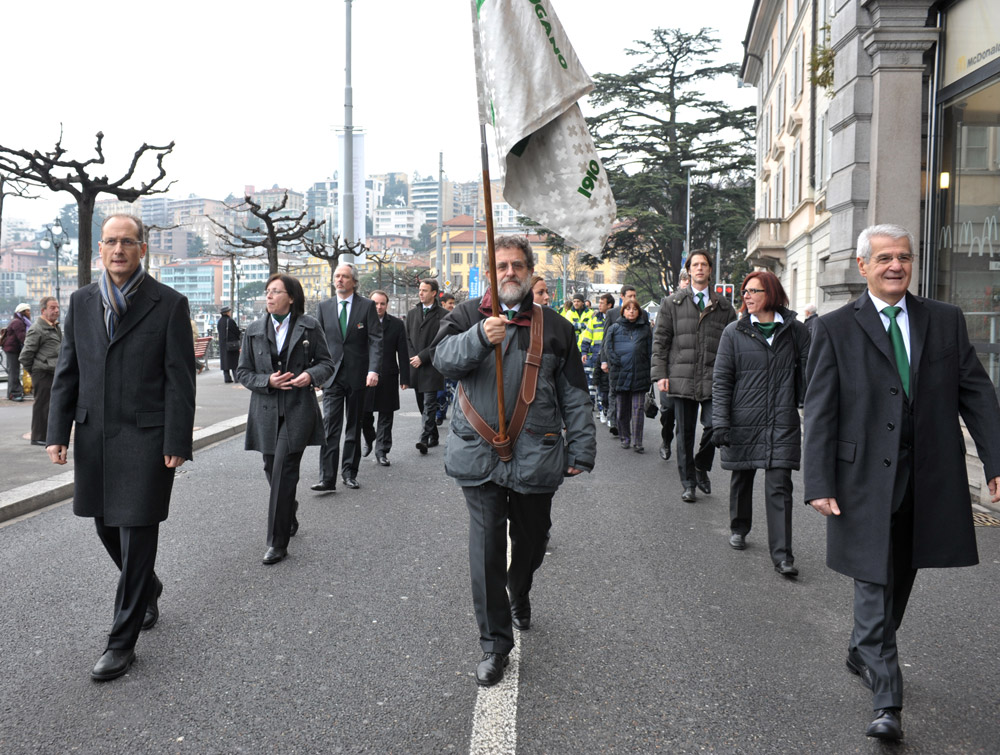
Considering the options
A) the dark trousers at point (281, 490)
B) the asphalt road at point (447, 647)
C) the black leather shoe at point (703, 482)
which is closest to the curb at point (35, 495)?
the asphalt road at point (447, 647)

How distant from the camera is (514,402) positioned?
12.6 ft

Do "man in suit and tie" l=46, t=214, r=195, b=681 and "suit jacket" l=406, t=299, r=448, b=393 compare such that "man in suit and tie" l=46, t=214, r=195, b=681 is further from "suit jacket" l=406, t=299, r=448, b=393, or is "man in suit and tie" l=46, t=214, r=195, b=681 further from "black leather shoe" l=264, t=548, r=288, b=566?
"suit jacket" l=406, t=299, r=448, b=393

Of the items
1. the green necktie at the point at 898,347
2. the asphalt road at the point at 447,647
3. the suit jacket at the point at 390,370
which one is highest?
the green necktie at the point at 898,347

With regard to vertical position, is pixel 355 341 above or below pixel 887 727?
above

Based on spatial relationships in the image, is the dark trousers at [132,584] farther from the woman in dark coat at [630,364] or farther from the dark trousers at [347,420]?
the woman in dark coat at [630,364]

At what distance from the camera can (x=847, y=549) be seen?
11.9 feet

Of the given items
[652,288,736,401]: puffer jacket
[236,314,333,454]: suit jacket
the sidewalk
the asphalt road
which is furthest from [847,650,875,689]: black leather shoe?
the sidewalk

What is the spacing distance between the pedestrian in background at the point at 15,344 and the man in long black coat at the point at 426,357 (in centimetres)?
942

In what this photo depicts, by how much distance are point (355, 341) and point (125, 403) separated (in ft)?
14.7

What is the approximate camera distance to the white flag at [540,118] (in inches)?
146

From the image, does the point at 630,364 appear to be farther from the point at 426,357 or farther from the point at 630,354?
the point at 426,357

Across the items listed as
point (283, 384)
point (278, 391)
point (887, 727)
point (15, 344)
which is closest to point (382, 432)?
point (278, 391)

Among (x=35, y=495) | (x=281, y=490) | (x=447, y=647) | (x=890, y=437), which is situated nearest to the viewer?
(x=890, y=437)

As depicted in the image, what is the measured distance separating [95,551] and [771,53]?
3769 centimetres
